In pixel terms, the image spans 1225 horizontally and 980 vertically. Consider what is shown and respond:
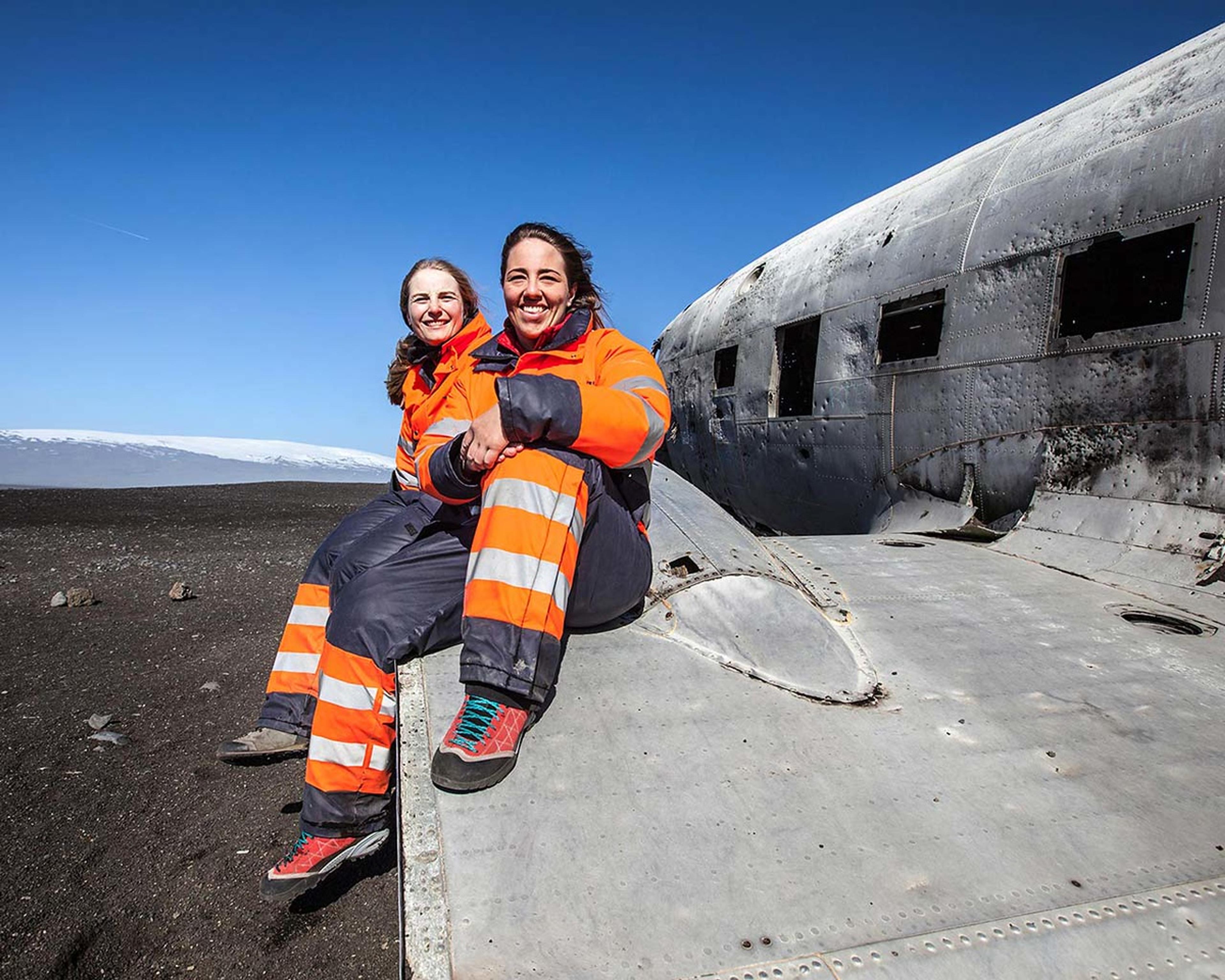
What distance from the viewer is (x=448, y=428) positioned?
114 inches

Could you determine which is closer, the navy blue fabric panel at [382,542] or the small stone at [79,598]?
the navy blue fabric panel at [382,542]

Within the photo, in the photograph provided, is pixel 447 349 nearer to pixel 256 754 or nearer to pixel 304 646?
pixel 304 646

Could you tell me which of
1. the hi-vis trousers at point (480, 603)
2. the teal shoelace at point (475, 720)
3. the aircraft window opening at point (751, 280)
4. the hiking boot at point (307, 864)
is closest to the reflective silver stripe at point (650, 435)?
the hi-vis trousers at point (480, 603)

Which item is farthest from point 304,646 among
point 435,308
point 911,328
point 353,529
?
point 911,328

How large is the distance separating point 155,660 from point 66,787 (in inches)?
85.1

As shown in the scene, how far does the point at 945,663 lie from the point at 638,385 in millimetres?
1583

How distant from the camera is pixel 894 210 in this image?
19.0ft

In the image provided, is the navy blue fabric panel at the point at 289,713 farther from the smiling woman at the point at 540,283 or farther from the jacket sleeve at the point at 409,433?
the smiling woman at the point at 540,283

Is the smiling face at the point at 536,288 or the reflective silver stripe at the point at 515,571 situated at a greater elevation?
the smiling face at the point at 536,288

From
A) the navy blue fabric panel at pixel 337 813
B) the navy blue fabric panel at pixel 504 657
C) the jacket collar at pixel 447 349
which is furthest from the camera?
the jacket collar at pixel 447 349

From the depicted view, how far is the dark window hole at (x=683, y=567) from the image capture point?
314 cm

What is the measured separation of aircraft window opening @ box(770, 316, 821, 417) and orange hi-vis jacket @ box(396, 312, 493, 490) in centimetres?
367

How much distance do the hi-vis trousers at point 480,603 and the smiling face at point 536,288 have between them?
658 millimetres

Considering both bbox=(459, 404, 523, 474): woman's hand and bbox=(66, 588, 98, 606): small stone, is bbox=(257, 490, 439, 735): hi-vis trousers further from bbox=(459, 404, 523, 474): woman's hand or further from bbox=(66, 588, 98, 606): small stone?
bbox=(66, 588, 98, 606): small stone
